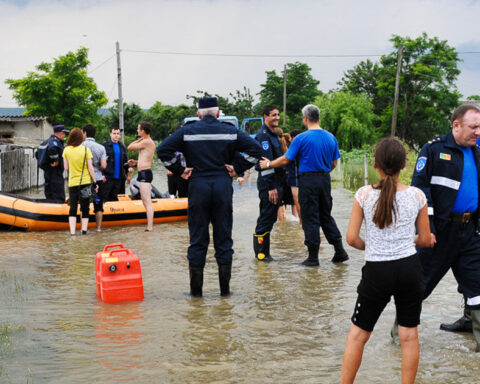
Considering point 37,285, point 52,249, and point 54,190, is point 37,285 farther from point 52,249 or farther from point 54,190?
point 54,190

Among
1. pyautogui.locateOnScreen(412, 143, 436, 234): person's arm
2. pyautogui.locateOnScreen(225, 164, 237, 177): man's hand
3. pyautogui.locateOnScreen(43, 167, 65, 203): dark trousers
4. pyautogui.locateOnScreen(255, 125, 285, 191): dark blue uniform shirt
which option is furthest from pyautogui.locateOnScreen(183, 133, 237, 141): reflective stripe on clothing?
pyautogui.locateOnScreen(43, 167, 65, 203): dark trousers

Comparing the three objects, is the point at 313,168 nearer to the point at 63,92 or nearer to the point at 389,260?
the point at 389,260

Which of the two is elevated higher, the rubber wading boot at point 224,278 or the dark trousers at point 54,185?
the dark trousers at point 54,185

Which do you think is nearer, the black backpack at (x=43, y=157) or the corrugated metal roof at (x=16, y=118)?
the black backpack at (x=43, y=157)

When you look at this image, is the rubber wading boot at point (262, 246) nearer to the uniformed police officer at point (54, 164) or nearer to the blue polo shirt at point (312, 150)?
the blue polo shirt at point (312, 150)

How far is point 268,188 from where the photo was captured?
8.27m

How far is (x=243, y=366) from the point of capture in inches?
175

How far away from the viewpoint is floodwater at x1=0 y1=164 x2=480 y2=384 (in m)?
4.36

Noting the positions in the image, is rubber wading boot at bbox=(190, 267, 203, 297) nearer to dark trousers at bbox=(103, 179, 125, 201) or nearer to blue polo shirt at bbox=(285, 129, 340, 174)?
blue polo shirt at bbox=(285, 129, 340, 174)

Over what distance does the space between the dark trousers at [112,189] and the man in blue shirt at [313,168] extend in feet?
16.7

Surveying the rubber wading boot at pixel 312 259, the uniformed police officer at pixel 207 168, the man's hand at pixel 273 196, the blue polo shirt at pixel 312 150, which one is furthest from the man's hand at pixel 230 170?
the rubber wading boot at pixel 312 259

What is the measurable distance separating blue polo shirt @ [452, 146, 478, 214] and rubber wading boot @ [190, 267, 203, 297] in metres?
2.72

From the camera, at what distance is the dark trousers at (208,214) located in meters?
6.24

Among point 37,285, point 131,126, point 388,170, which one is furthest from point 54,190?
point 131,126
